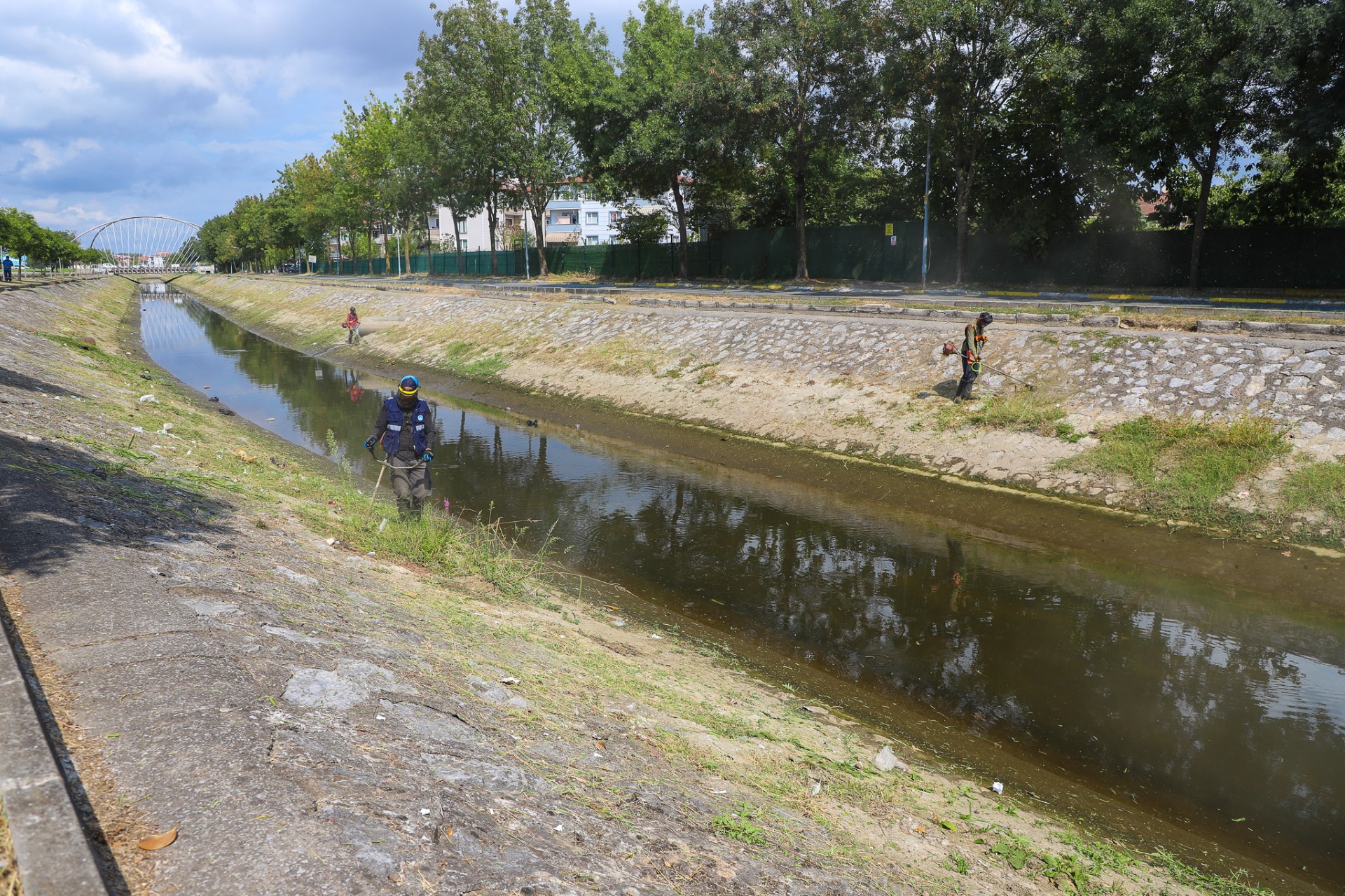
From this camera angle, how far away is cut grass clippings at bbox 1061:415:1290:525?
12086 mm

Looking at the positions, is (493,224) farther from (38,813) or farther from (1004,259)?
(38,813)

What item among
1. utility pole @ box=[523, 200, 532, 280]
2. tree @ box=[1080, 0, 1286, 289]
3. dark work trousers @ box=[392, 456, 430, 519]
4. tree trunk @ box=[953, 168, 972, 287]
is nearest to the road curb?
dark work trousers @ box=[392, 456, 430, 519]

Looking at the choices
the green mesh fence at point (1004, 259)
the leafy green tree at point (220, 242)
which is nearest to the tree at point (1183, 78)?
Result: the green mesh fence at point (1004, 259)

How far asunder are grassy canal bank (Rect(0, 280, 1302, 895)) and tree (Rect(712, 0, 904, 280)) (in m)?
29.8

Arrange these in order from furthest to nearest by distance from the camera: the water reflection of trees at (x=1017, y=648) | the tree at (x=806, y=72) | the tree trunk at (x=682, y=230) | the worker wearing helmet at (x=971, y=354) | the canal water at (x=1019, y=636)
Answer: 1. the tree trunk at (x=682, y=230)
2. the tree at (x=806, y=72)
3. the worker wearing helmet at (x=971, y=354)
4. the water reflection of trees at (x=1017, y=648)
5. the canal water at (x=1019, y=636)

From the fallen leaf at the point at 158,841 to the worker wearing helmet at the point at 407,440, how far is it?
663 cm

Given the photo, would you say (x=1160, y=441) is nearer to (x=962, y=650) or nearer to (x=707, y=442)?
(x=962, y=650)

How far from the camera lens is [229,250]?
130 metres

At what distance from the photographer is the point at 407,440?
9828 mm

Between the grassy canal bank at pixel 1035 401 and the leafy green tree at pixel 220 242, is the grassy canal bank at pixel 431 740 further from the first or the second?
the leafy green tree at pixel 220 242

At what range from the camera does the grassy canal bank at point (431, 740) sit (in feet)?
11.9

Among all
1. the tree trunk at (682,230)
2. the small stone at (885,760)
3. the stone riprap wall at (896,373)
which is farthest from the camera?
the tree trunk at (682,230)

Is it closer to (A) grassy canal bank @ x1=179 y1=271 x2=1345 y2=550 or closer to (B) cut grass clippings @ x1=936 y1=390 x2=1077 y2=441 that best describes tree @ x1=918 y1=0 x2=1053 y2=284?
(A) grassy canal bank @ x1=179 y1=271 x2=1345 y2=550

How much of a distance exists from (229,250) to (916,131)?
411 feet
